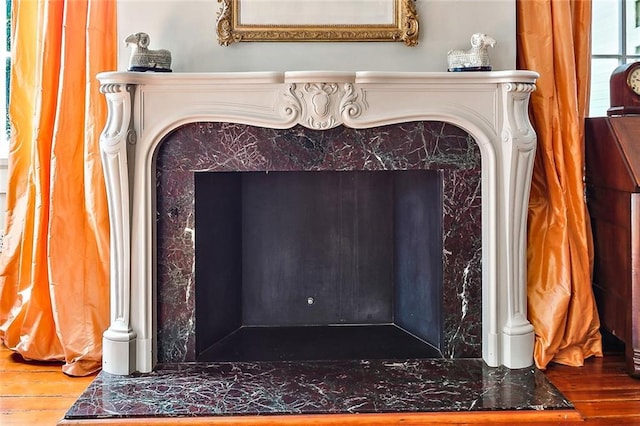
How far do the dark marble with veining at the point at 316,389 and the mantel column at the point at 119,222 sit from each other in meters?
0.09

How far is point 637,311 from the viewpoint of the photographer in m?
2.37

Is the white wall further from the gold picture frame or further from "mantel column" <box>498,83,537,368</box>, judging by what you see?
"mantel column" <box>498,83,537,368</box>

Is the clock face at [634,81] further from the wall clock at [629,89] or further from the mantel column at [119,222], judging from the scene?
the mantel column at [119,222]

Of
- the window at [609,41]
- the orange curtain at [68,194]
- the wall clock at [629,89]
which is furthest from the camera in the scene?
the window at [609,41]

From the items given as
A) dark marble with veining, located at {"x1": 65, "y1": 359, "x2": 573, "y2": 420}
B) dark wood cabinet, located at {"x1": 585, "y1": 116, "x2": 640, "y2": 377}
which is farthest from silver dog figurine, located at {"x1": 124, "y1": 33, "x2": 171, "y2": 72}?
dark wood cabinet, located at {"x1": 585, "y1": 116, "x2": 640, "y2": 377}

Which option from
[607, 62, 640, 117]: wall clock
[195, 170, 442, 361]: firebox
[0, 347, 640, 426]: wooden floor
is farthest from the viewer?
[195, 170, 442, 361]: firebox

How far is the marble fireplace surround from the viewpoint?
2.30 meters

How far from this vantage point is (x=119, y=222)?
7.64 ft

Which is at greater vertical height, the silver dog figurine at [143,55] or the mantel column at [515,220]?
the silver dog figurine at [143,55]

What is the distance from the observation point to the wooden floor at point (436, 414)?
→ 2.00m

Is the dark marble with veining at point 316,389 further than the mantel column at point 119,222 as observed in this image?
No

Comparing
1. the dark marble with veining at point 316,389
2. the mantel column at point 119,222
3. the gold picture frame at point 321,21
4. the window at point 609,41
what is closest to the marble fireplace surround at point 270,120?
the mantel column at point 119,222

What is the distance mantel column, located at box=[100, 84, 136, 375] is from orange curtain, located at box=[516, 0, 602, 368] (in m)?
1.52

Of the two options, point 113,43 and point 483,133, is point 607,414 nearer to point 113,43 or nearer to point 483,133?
point 483,133
